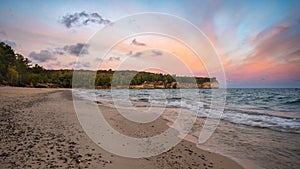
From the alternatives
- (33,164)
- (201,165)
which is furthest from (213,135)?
(33,164)

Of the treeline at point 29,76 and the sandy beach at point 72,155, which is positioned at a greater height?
the treeline at point 29,76

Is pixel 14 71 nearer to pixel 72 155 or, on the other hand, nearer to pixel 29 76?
pixel 29 76

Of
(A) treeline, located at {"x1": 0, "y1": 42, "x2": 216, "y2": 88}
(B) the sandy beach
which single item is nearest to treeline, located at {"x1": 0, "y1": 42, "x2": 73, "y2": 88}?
(A) treeline, located at {"x1": 0, "y1": 42, "x2": 216, "y2": 88}

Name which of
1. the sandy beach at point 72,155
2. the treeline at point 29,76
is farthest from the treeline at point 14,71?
the sandy beach at point 72,155

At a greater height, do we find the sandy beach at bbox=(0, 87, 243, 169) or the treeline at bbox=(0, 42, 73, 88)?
the treeline at bbox=(0, 42, 73, 88)

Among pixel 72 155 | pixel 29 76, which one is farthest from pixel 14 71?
pixel 72 155

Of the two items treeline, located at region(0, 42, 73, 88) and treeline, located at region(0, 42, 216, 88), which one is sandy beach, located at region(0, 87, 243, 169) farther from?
treeline, located at region(0, 42, 73, 88)

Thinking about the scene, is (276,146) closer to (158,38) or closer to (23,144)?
(23,144)

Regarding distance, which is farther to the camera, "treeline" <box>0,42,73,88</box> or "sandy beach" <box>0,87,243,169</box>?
"treeline" <box>0,42,73,88</box>

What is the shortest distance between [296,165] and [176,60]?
29.5 ft

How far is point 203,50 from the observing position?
9.52m

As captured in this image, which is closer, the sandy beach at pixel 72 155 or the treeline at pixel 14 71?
the sandy beach at pixel 72 155

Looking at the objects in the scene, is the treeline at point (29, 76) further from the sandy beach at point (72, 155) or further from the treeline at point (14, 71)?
→ the sandy beach at point (72, 155)

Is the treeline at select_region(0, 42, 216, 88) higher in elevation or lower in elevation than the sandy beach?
higher
